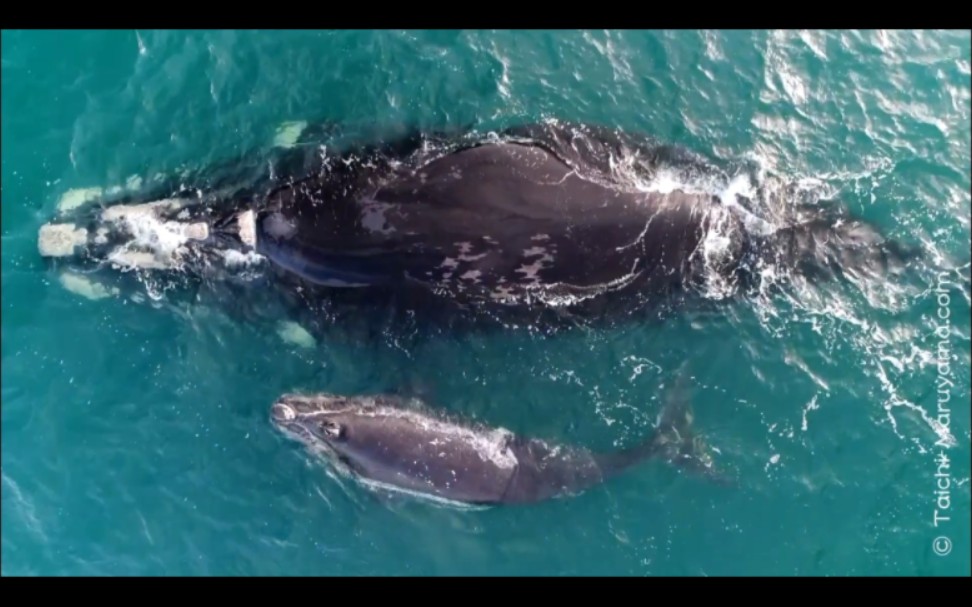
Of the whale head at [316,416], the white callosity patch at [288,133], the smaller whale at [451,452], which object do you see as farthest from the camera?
the white callosity patch at [288,133]

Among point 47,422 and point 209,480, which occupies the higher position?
point 47,422

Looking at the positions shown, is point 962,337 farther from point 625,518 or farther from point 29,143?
point 29,143

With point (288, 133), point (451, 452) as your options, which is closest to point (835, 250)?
point (451, 452)

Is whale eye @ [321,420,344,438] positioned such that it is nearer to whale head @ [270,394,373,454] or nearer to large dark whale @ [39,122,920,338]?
whale head @ [270,394,373,454]

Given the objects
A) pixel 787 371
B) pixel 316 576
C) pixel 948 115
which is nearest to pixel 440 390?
pixel 316 576

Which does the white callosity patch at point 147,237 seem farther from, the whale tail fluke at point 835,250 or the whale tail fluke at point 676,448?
the whale tail fluke at point 835,250

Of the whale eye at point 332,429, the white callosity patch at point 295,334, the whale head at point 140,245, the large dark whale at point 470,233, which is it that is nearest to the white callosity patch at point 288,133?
the large dark whale at point 470,233
